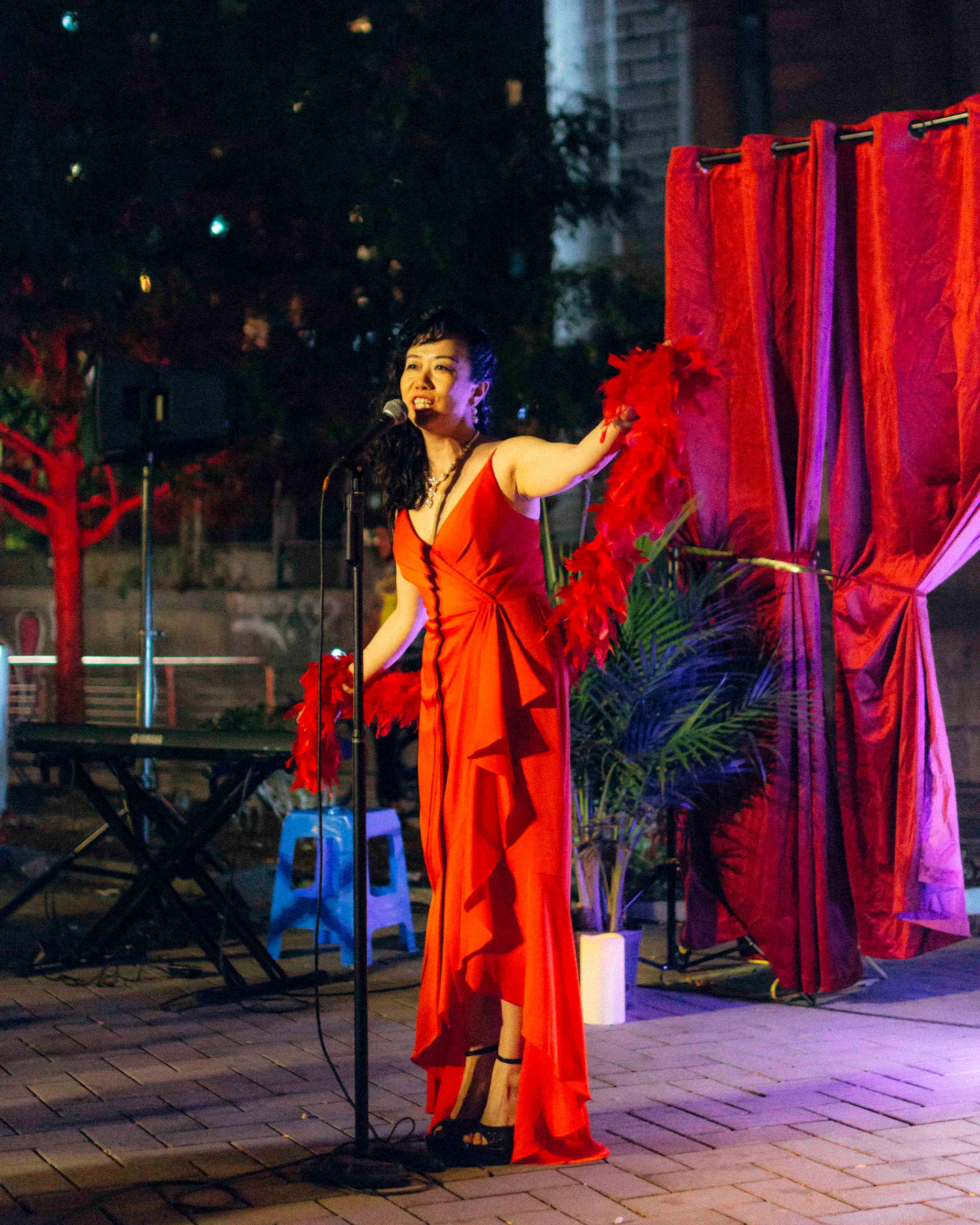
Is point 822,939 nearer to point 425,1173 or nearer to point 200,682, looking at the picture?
point 425,1173

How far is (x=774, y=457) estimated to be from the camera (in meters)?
5.38

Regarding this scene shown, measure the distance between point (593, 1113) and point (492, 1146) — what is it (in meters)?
0.53

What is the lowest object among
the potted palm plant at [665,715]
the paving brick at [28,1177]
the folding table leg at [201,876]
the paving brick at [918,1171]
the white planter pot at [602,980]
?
the paving brick at [918,1171]

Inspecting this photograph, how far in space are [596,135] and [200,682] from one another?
11.1m

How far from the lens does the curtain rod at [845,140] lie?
5.09 meters

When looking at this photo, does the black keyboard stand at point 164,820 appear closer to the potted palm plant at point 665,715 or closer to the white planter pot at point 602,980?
the potted palm plant at point 665,715

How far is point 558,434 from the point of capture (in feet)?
57.7

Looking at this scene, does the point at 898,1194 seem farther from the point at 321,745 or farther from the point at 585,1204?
the point at 321,745

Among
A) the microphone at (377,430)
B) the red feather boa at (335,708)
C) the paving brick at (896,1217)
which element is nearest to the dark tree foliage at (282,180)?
the red feather boa at (335,708)

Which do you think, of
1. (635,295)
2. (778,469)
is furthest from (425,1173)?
(635,295)

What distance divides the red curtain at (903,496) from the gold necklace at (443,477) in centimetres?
197

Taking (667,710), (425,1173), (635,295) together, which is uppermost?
(635,295)

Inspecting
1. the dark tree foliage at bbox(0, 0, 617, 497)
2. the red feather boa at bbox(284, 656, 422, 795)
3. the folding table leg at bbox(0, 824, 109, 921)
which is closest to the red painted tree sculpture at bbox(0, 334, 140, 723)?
the dark tree foliage at bbox(0, 0, 617, 497)

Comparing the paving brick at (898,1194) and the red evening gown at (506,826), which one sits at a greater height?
the red evening gown at (506,826)
